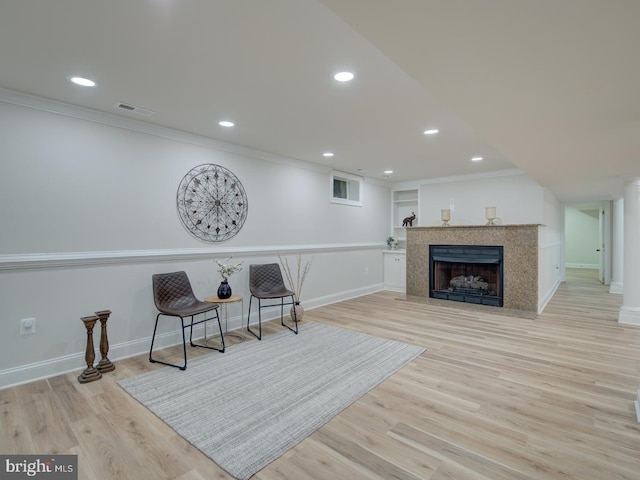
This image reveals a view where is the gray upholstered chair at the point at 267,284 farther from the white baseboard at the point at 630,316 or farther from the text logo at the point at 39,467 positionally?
the white baseboard at the point at 630,316

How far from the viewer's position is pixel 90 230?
3094mm

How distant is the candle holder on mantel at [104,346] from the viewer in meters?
2.95

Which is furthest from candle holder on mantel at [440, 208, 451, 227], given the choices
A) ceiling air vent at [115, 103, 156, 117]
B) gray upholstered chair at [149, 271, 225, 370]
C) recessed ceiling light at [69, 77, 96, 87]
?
recessed ceiling light at [69, 77, 96, 87]

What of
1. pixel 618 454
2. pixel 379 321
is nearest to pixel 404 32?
pixel 618 454

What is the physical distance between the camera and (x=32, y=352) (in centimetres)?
278

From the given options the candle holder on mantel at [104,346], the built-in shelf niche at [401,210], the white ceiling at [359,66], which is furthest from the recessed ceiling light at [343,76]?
the built-in shelf niche at [401,210]

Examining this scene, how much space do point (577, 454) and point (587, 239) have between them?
12.1 metres

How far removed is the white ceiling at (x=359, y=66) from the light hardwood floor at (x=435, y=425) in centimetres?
203

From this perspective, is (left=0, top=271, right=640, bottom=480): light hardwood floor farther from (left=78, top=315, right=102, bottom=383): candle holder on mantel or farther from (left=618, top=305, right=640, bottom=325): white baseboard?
(left=618, top=305, right=640, bottom=325): white baseboard

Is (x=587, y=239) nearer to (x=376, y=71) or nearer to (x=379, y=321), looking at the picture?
(x=379, y=321)

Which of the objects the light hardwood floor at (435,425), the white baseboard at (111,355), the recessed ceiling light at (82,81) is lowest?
the light hardwood floor at (435,425)

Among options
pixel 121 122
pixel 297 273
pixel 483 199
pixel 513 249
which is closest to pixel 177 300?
pixel 121 122

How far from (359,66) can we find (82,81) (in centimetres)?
213

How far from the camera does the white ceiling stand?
117cm
